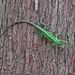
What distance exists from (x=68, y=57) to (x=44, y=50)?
472 mm

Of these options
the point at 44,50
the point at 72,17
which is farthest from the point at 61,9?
the point at 44,50

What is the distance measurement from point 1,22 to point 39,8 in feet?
2.58

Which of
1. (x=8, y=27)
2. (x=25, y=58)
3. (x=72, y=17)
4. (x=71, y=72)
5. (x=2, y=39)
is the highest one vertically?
(x=72, y=17)

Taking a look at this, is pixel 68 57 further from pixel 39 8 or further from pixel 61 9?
pixel 39 8

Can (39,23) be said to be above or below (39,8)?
below

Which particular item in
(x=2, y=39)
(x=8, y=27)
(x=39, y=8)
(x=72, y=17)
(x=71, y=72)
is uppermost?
(x=39, y=8)

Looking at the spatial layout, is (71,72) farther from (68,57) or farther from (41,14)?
(41,14)

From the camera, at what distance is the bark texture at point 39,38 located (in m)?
2.57

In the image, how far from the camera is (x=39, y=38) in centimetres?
258

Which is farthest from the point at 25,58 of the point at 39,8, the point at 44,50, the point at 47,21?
the point at 39,8

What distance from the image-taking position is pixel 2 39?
106 inches

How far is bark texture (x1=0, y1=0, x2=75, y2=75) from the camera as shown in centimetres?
257

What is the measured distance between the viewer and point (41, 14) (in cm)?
257

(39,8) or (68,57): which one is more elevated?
(39,8)
